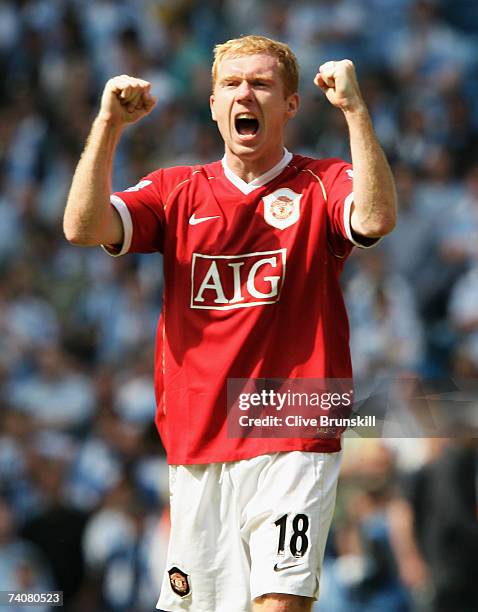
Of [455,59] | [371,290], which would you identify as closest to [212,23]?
[455,59]

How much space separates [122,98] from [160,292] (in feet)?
20.3

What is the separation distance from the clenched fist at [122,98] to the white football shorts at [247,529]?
1.22 meters

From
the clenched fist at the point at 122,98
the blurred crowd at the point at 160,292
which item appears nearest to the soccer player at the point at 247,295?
the clenched fist at the point at 122,98

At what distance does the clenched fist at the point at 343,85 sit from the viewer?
3906 millimetres

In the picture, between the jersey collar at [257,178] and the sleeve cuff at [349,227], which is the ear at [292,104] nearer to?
the jersey collar at [257,178]

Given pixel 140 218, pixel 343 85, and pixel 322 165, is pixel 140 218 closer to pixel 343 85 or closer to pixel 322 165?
pixel 322 165

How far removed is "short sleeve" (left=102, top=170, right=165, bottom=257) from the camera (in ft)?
13.8

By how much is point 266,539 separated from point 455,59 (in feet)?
25.7

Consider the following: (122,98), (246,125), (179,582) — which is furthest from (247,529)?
(122,98)

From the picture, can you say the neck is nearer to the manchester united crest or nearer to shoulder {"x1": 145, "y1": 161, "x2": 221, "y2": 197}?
shoulder {"x1": 145, "y1": 161, "x2": 221, "y2": 197}

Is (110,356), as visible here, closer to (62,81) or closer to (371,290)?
(371,290)

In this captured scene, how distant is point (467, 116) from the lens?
10.7m

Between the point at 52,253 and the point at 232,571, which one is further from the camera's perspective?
the point at 52,253

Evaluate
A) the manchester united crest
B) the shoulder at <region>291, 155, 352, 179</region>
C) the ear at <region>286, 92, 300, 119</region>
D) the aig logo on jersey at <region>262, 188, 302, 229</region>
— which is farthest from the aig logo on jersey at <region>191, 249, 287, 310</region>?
the manchester united crest
